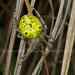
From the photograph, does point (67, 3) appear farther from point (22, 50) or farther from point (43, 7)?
point (43, 7)

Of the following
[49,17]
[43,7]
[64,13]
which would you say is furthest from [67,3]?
[43,7]

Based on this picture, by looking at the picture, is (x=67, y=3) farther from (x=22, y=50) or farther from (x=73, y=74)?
(x=73, y=74)

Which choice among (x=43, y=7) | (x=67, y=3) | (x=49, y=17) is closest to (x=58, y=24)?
(x=67, y=3)

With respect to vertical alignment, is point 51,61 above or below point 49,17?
below

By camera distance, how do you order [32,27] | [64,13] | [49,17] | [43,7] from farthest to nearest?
[43,7] → [49,17] → [64,13] → [32,27]

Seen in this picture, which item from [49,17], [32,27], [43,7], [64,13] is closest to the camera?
[32,27]

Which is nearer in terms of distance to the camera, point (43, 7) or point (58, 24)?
point (58, 24)
